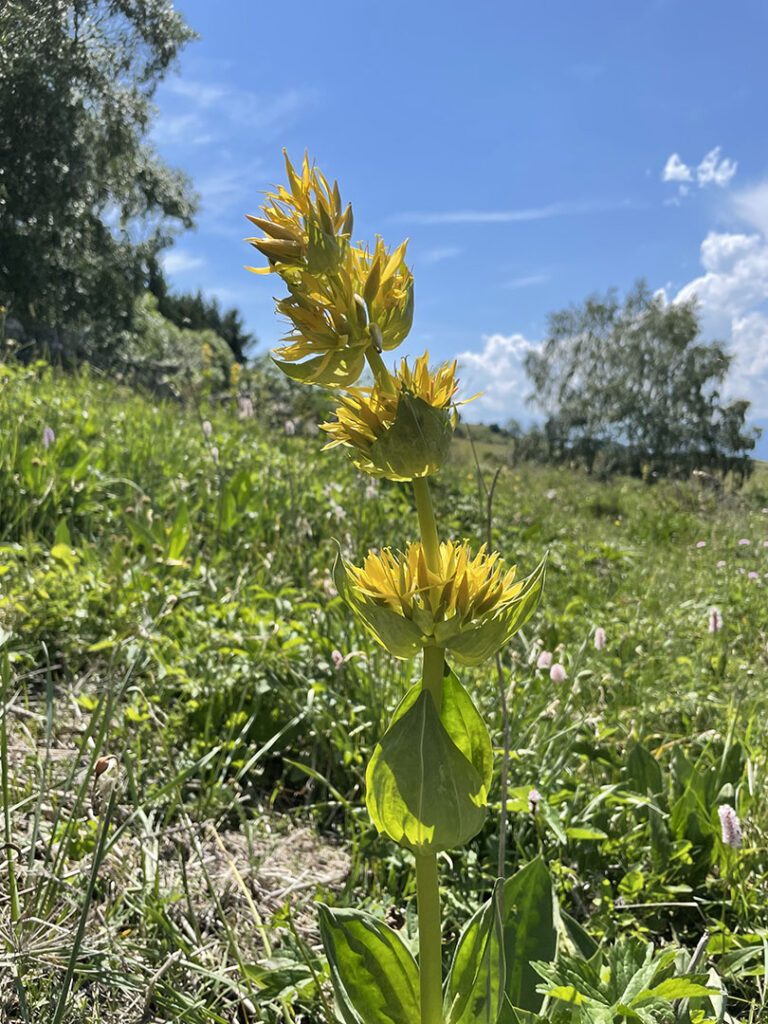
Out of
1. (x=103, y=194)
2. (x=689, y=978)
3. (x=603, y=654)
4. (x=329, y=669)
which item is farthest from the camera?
(x=103, y=194)

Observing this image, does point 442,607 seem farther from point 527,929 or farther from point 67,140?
point 67,140

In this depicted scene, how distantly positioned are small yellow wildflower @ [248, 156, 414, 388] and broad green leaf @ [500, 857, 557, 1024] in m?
0.97

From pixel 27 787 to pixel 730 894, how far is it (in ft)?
5.65

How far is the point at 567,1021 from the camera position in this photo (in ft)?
3.34

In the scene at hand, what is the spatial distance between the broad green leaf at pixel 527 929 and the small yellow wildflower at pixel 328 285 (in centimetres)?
97

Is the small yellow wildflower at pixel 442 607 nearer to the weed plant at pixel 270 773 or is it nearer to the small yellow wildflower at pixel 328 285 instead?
the small yellow wildflower at pixel 328 285

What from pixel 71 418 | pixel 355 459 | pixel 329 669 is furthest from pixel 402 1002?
pixel 71 418

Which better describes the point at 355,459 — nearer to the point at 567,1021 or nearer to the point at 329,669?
the point at 567,1021

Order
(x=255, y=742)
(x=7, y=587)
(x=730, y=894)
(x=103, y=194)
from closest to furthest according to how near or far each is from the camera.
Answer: (x=730, y=894)
(x=255, y=742)
(x=7, y=587)
(x=103, y=194)

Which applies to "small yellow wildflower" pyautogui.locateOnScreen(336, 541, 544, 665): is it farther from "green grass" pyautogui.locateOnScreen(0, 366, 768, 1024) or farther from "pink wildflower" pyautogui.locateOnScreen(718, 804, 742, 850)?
"pink wildflower" pyautogui.locateOnScreen(718, 804, 742, 850)

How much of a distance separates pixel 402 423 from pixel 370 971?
851 mm

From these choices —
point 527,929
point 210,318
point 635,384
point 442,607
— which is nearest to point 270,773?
point 527,929

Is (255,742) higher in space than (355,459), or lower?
lower

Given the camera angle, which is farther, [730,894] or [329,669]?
[329,669]
